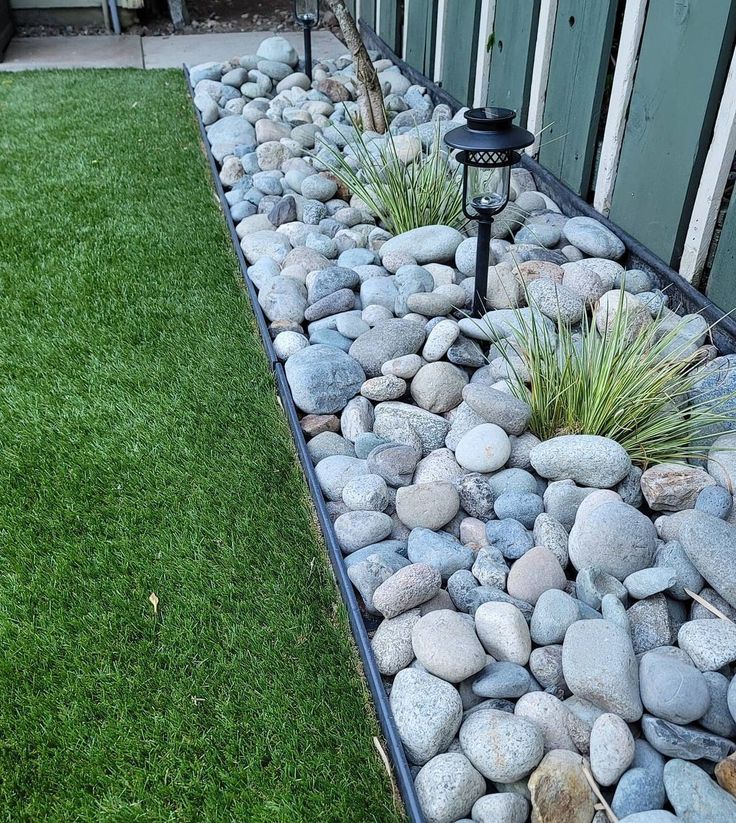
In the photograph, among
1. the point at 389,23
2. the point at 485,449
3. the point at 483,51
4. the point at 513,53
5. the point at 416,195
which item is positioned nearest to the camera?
the point at 485,449

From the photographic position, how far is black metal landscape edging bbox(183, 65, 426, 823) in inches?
A: 50.1

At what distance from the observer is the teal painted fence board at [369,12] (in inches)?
210

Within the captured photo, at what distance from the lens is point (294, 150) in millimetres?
3580

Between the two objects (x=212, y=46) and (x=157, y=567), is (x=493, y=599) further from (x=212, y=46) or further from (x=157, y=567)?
(x=212, y=46)

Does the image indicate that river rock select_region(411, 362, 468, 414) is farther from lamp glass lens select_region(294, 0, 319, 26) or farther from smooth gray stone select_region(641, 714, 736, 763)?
lamp glass lens select_region(294, 0, 319, 26)

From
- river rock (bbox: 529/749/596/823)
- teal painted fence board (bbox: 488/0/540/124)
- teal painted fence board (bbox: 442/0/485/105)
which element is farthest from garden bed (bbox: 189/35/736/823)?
teal painted fence board (bbox: 442/0/485/105)

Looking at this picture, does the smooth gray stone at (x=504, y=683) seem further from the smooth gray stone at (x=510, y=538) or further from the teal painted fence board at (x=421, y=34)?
the teal painted fence board at (x=421, y=34)

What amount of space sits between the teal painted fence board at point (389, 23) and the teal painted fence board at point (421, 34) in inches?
8.0

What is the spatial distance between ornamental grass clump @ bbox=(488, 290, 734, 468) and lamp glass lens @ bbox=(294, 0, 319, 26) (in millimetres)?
3161

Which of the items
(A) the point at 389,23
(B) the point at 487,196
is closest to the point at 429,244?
(B) the point at 487,196

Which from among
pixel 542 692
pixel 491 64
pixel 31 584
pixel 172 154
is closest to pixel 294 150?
pixel 172 154

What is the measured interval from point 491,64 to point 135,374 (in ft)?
7.40

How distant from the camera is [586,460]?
5.68 feet

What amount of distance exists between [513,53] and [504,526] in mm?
2367
